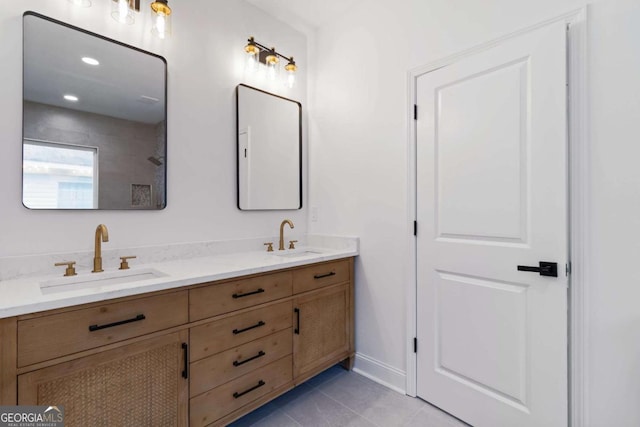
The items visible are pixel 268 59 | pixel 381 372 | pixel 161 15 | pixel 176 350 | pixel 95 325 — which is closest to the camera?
pixel 95 325

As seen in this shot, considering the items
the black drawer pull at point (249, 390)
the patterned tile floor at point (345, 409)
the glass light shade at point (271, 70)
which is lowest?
the patterned tile floor at point (345, 409)

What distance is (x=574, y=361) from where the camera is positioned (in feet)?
4.70

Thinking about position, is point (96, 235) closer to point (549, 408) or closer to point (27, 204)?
point (27, 204)

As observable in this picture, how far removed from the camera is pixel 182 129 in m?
1.99

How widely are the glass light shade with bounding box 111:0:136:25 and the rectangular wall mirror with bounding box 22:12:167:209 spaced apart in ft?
0.45

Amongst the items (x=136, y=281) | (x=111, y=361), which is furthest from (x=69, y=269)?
(x=111, y=361)

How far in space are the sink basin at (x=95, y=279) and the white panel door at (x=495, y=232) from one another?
1608 mm

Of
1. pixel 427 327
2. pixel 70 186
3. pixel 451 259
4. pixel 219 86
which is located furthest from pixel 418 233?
pixel 70 186

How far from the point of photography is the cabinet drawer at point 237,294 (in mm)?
1485

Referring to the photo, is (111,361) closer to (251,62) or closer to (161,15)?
(161,15)

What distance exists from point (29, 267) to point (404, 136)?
2.19m

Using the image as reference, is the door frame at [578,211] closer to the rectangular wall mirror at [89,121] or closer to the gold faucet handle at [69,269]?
the rectangular wall mirror at [89,121]

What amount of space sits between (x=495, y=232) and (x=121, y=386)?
6.21ft

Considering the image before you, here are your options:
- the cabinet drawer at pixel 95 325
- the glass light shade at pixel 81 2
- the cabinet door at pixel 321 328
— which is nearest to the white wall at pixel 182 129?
the glass light shade at pixel 81 2
